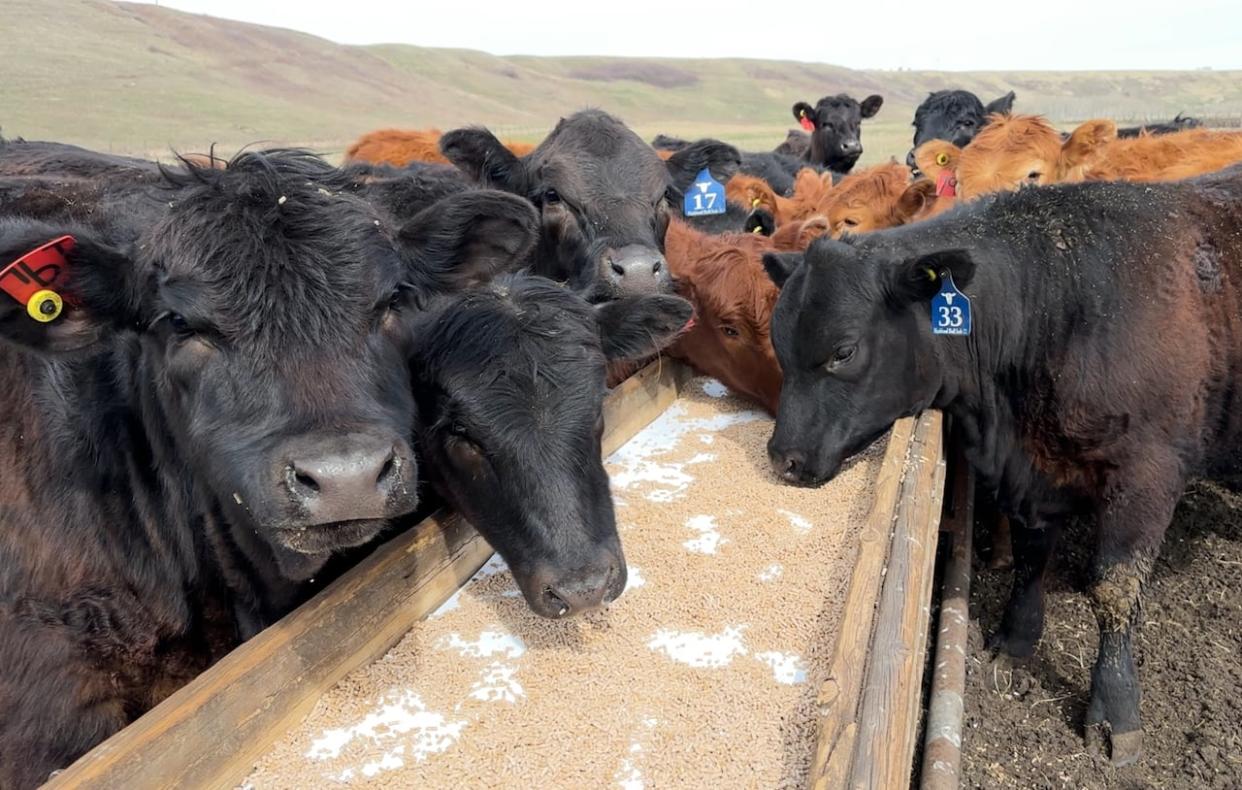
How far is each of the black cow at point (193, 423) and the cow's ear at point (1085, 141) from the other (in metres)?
A: 6.60

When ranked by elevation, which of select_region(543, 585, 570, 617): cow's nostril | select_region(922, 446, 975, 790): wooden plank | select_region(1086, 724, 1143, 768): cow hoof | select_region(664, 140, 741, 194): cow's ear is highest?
select_region(664, 140, 741, 194): cow's ear

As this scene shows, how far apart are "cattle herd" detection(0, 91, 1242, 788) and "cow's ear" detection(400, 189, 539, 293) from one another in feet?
0.04

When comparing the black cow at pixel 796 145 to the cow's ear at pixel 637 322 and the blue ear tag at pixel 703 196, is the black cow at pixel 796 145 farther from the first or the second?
the cow's ear at pixel 637 322

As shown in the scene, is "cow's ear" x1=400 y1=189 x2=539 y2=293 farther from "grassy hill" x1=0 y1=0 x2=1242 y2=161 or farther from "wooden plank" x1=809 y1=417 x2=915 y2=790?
"grassy hill" x1=0 y1=0 x2=1242 y2=161

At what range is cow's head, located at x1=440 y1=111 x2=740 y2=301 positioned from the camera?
4.81m

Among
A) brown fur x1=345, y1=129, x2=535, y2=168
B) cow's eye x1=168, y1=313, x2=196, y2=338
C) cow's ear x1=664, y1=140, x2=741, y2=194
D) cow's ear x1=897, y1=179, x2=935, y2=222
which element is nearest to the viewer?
cow's eye x1=168, y1=313, x2=196, y2=338

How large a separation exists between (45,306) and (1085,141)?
8115mm

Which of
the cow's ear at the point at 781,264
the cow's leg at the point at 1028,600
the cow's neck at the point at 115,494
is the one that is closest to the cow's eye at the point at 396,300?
the cow's neck at the point at 115,494

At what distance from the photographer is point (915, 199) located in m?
6.54

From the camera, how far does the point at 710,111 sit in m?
109

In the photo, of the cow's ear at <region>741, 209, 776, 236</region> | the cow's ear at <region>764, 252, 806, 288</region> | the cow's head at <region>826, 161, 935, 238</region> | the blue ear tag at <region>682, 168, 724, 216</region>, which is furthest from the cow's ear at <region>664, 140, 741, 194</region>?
the cow's ear at <region>764, 252, 806, 288</region>

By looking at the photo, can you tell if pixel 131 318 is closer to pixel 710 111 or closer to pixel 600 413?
pixel 600 413

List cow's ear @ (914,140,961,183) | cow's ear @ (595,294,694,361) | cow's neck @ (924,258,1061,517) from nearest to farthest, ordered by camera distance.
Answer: cow's ear @ (595,294,694,361) → cow's neck @ (924,258,1061,517) → cow's ear @ (914,140,961,183)

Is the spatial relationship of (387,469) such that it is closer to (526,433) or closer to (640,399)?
(526,433)
